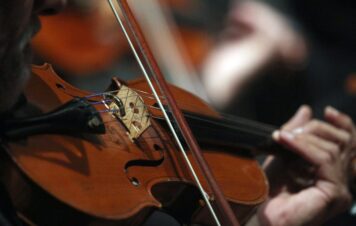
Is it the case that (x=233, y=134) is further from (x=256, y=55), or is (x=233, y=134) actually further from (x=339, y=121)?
(x=256, y=55)

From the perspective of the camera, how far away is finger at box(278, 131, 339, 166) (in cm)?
105

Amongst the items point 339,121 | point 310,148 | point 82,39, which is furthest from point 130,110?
point 82,39

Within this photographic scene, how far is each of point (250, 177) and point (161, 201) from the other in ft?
0.64

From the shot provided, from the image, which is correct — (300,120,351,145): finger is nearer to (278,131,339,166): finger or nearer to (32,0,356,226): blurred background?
(278,131,339,166): finger

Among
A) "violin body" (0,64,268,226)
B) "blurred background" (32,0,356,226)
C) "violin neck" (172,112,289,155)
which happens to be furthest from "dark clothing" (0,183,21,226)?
"blurred background" (32,0,356,226)

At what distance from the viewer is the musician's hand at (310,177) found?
3.38 feet

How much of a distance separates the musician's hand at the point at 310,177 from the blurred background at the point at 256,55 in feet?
2.41

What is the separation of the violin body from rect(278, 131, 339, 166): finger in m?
0.21

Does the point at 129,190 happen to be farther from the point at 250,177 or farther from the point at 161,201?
the point at 250,177

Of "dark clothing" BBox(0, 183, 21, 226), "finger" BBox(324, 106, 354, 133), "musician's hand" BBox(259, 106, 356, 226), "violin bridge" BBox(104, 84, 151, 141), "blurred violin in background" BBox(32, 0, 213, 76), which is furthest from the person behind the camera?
"blurred violin in background" BBox(32, 0, 213, 76)

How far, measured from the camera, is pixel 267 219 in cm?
101

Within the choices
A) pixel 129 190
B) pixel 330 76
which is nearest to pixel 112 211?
pixel 129 190

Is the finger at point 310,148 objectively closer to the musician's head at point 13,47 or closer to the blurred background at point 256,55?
the musician's head at point 13,47

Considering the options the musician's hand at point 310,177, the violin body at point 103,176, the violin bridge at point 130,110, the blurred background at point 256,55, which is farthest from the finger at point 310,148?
the blurred background at point 256,55
